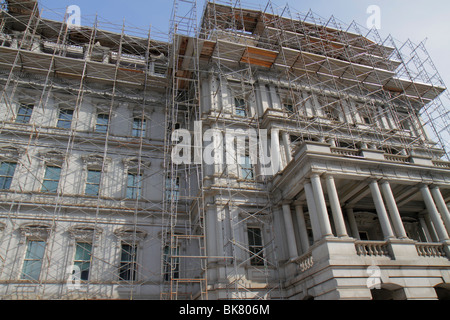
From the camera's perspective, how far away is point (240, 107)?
21844mm

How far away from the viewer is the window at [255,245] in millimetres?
17094

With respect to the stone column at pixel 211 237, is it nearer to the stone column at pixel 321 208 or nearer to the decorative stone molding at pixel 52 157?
the stone column at pixel 321 208

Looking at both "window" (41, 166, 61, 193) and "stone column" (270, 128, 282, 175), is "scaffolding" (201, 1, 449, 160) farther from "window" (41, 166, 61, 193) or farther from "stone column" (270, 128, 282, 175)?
"window" (41, 166, 61, 193)

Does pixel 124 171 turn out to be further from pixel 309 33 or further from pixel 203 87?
pixel 309 33

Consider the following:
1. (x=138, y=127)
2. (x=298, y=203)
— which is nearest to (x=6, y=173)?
(x=138, y=127)

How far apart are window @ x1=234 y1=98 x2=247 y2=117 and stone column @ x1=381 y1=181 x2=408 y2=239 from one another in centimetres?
936

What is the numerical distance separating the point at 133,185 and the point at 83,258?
492cm

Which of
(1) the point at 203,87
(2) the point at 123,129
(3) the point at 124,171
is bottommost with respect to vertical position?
(3) the point at 124,171

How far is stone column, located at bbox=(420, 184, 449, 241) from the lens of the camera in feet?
51.0

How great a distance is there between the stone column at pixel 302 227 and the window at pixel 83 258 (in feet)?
35.5

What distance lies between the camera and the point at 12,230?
17.5m

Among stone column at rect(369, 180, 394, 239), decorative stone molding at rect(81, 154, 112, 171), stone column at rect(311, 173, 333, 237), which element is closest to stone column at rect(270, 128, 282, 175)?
stone column at rect(311, 173, 333, 237)

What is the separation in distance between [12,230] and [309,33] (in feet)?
76.5

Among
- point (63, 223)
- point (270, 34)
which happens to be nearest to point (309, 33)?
point (270, 34)
